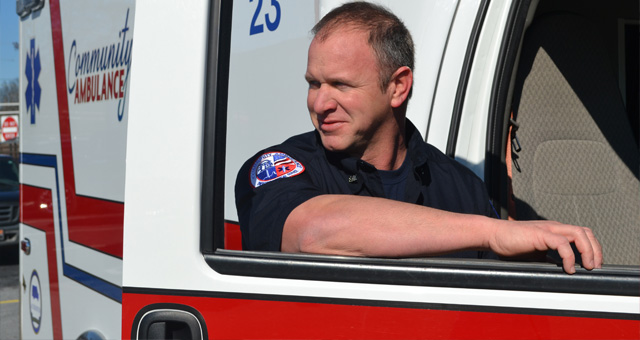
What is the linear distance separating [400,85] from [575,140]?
85 centimetres

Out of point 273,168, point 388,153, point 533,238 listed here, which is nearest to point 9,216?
point 388,153

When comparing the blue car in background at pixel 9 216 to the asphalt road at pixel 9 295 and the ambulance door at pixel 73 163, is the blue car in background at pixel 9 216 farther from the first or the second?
the ambulance door at pixel 73 163

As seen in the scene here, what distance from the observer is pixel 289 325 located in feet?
3.87

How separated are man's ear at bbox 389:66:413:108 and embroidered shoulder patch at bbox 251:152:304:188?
30 centimetres

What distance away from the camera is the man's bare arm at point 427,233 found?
1175 mm

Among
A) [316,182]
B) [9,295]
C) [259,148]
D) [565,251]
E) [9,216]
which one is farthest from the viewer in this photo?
[9,216]

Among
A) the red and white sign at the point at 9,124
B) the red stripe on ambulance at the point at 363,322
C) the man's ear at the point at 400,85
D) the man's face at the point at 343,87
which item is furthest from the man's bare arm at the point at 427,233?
the red and white sign at the point at 9,124

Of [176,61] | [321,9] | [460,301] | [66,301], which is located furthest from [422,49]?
[66,301]

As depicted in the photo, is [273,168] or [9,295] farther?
[9,295]

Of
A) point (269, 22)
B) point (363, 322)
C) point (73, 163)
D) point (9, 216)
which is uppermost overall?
point (269, 22)

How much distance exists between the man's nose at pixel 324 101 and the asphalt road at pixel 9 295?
4028mm

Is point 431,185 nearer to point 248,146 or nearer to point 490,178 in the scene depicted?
point 490,178

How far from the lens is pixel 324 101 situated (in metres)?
1.46

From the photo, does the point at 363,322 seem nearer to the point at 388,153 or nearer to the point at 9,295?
the point at 388,153
